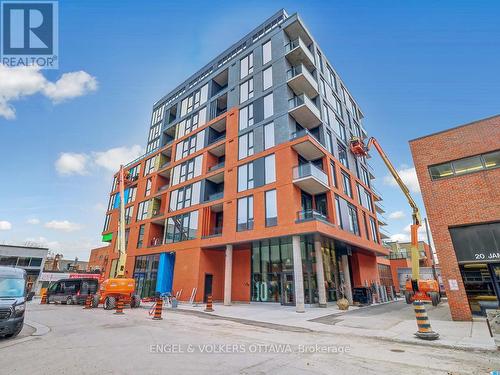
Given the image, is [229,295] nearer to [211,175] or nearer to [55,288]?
[211,175]

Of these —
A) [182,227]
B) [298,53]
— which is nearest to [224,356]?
[182,227]

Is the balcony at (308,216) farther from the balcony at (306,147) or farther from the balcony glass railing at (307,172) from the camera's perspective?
the balcony at (306,147)

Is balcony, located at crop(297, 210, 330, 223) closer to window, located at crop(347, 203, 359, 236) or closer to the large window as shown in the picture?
window, located at crop(347, 203, 359, 236)

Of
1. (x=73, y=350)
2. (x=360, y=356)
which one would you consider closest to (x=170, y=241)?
(x=73, y=350)

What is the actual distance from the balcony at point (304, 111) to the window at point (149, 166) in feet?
74.4

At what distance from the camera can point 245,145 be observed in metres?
25.7

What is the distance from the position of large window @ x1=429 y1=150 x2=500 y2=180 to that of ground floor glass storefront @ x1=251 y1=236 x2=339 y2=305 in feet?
33.7

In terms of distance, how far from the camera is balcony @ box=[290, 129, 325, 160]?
21.6 metres

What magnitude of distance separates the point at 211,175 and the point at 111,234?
22.8 metres

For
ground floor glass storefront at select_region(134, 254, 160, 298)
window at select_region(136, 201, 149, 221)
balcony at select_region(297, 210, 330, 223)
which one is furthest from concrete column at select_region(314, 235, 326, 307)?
window at select_region(136, 201, 149, 221)

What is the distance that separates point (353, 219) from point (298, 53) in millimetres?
17316

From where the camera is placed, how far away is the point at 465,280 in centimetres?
1415

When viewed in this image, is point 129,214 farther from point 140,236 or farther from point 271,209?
point 271,209

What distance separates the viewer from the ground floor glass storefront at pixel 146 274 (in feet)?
95.8
